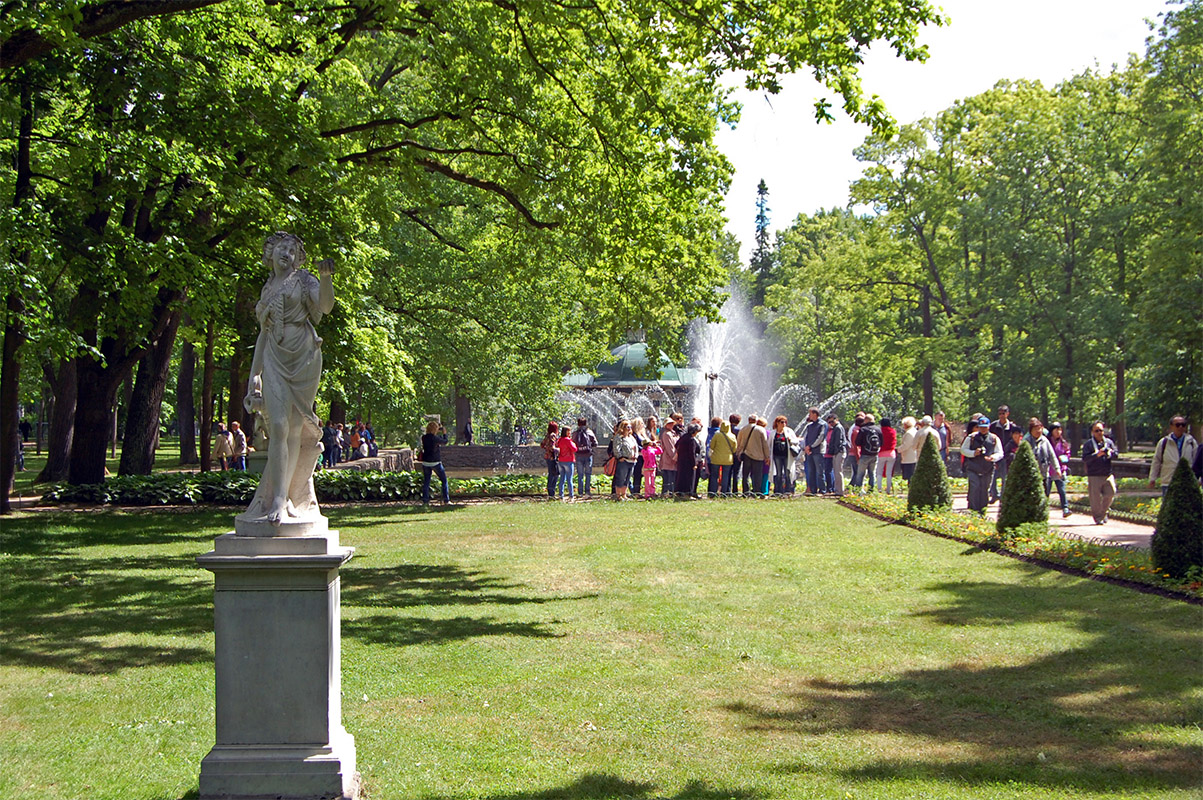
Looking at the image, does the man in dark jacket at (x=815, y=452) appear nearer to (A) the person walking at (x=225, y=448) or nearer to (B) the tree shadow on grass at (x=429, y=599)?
(B) the tree shadow on grass at (x=429, y=599)

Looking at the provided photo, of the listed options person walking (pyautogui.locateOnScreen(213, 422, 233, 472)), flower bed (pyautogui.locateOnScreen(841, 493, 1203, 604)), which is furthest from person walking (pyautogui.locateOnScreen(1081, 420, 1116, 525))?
person walking (pyautogui.locateOnScreen(213, 422, 233, 472))

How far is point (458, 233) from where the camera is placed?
27.9 m

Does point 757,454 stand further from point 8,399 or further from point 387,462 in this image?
point 387,462

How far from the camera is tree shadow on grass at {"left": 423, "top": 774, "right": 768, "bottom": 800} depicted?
5.71 metres

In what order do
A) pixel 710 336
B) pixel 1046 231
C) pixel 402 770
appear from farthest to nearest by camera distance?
→ pixel 710 336, pixel 1046 231, pixel 402 770

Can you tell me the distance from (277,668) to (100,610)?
614 cm

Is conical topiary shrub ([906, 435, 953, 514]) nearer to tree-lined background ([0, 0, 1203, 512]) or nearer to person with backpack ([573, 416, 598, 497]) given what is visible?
tree-lined background ([0, 0, 1203, 512])

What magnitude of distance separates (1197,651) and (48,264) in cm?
1440

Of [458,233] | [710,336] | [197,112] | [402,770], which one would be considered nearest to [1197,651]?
[402,770]

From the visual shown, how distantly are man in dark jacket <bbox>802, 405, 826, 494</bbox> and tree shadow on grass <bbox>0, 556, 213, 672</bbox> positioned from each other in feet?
49.3

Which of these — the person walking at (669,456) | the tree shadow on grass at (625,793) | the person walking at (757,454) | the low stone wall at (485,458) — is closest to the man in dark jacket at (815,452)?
the person walking at (757,454)

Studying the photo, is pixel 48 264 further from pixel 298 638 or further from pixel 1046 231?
pixel 1046 231

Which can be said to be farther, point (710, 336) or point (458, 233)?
point (710, 336)

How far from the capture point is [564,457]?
76.0ft
